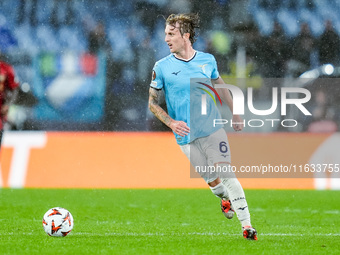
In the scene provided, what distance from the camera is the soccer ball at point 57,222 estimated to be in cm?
598

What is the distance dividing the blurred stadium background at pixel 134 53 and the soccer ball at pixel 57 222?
23.4 feet

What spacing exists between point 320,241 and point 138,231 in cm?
169

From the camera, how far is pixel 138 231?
22.3ft

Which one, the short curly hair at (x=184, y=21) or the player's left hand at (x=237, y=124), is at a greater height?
the short curly hair at (x=184, y=21)

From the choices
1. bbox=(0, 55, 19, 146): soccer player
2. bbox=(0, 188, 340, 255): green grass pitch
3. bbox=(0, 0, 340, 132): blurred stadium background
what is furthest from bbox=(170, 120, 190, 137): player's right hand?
bbox=(0, 0, 340, 132): blurred stadium background

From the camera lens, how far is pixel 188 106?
6281mm

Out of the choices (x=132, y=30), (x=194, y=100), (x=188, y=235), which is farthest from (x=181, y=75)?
(x=132, y=30)

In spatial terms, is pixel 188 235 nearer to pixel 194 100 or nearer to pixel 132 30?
pixel 194 100

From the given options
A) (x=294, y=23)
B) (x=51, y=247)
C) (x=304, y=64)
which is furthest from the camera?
(x=294, y=23)

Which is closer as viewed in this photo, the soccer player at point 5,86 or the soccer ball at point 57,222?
the soccer ball at point 57,222

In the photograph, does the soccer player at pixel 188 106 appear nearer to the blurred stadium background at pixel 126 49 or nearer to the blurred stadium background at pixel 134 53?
the blurred stadium background at pixel 134 53

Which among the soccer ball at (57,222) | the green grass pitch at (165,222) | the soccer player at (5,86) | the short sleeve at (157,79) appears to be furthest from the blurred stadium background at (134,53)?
the soccer ball at (57,222)

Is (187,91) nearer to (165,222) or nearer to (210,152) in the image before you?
(210,152)

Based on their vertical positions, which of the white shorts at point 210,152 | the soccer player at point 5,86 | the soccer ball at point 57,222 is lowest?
the soccer ball at point 57,222
